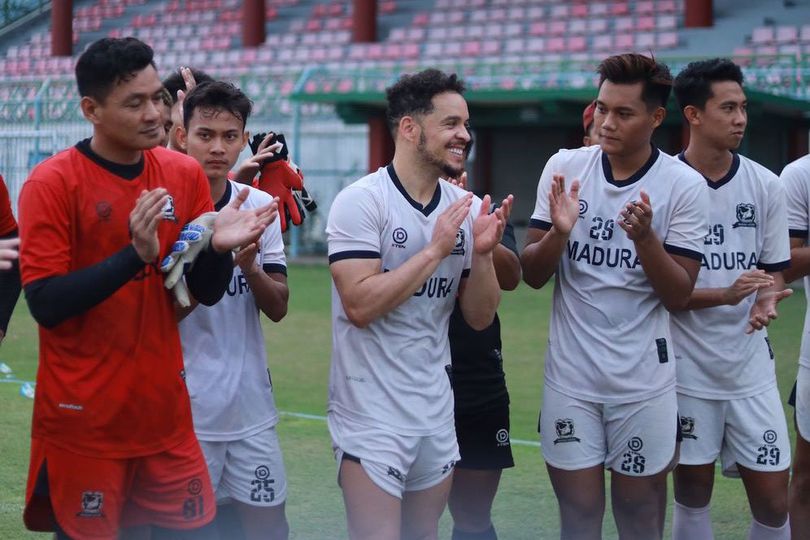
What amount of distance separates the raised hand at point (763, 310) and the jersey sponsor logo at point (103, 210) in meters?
2.60

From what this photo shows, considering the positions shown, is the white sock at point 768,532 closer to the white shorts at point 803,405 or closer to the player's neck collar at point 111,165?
the white shorts at point 803,405

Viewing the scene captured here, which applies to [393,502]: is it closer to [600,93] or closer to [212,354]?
[212,354]

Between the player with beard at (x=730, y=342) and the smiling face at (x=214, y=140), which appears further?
the player with beard at (x=730, y=342)

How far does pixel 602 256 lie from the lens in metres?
4.46

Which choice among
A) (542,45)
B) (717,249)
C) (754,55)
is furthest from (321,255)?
(717,249)

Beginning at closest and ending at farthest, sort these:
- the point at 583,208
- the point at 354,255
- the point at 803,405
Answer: the point at 354,255
the point at 583,208
the point at 803,405

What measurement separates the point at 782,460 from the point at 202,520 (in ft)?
7.94

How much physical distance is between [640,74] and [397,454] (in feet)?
5.62

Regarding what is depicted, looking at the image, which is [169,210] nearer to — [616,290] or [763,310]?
[616,290]

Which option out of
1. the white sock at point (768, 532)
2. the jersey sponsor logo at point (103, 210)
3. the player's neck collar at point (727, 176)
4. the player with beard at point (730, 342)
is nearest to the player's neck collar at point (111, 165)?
the jersey sponsor logo at point (103, 210)

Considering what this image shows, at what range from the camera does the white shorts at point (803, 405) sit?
5.04m

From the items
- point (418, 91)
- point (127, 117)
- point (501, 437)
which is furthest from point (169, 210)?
point (501, 437)

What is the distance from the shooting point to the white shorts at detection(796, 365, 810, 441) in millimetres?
5035

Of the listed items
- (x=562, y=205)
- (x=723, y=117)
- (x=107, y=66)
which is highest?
(x=107, y=66)
